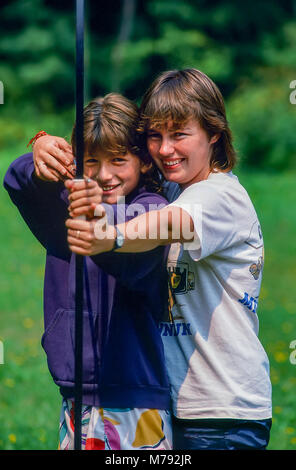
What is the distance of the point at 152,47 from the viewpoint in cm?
2341

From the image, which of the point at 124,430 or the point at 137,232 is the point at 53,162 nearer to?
the point at 137,232

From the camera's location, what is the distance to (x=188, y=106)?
2.18m

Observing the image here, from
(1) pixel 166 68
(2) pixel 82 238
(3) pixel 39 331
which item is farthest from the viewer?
(1) pixel 166 68

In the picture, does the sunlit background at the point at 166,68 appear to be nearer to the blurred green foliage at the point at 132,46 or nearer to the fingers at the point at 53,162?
the blurred green foliage at the point at 132,46

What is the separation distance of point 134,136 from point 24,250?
8.29 m

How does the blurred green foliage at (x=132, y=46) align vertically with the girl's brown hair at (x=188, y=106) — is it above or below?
above

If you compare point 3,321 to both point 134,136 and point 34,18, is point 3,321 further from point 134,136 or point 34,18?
point 34,18

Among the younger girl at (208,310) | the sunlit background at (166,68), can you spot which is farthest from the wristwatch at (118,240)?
the sunlit background at (166,68)

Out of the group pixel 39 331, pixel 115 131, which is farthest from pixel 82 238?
pixel 39 331

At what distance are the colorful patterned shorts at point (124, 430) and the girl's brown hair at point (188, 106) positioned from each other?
0.86 m

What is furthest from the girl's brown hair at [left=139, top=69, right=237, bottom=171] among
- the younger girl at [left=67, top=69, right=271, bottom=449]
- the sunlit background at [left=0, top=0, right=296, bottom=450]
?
the sunlit background at [left=0, top=0, right=296, bottom=450]

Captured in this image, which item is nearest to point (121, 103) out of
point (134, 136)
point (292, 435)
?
point (134, 136)

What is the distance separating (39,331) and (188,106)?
15.7 feet

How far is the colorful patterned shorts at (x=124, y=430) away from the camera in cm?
209
